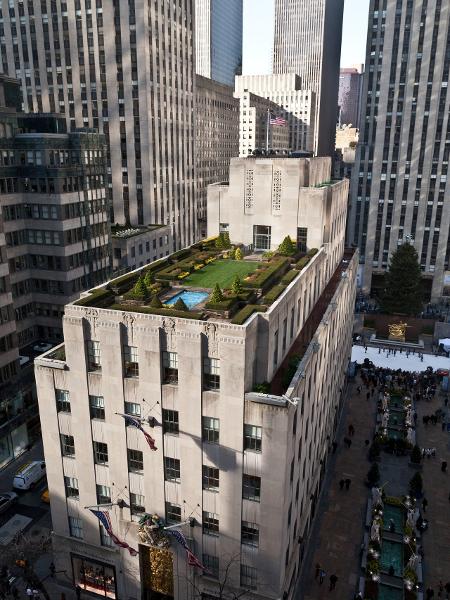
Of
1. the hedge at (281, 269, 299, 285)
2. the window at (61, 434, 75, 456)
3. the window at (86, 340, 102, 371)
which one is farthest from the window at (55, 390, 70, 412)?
the hedge at (281, 269, 299, 285)

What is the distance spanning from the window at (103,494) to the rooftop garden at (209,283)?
15.2 metres

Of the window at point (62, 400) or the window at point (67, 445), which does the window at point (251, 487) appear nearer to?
the window at point (67, 445)

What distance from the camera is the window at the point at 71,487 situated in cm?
4219

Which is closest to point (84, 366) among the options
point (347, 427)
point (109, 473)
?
point (109, 473)

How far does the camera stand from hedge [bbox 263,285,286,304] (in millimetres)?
40112

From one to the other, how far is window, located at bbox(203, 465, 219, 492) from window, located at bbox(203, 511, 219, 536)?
2181mm

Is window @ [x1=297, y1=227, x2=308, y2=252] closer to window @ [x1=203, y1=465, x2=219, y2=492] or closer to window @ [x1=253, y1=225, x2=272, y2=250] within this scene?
window @ [x1=253, y1=225, x2=272, y2=250]

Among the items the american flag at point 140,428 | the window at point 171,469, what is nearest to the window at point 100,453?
the american flag at point 140,428

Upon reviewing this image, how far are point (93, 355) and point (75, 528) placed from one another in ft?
55.3

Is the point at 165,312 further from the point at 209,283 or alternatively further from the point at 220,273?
the point at 220,273

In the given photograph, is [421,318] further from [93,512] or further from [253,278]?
[93,512]

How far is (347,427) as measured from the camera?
6994 cm

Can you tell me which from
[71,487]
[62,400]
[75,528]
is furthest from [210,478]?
[75,528]

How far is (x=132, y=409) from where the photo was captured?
124ft
